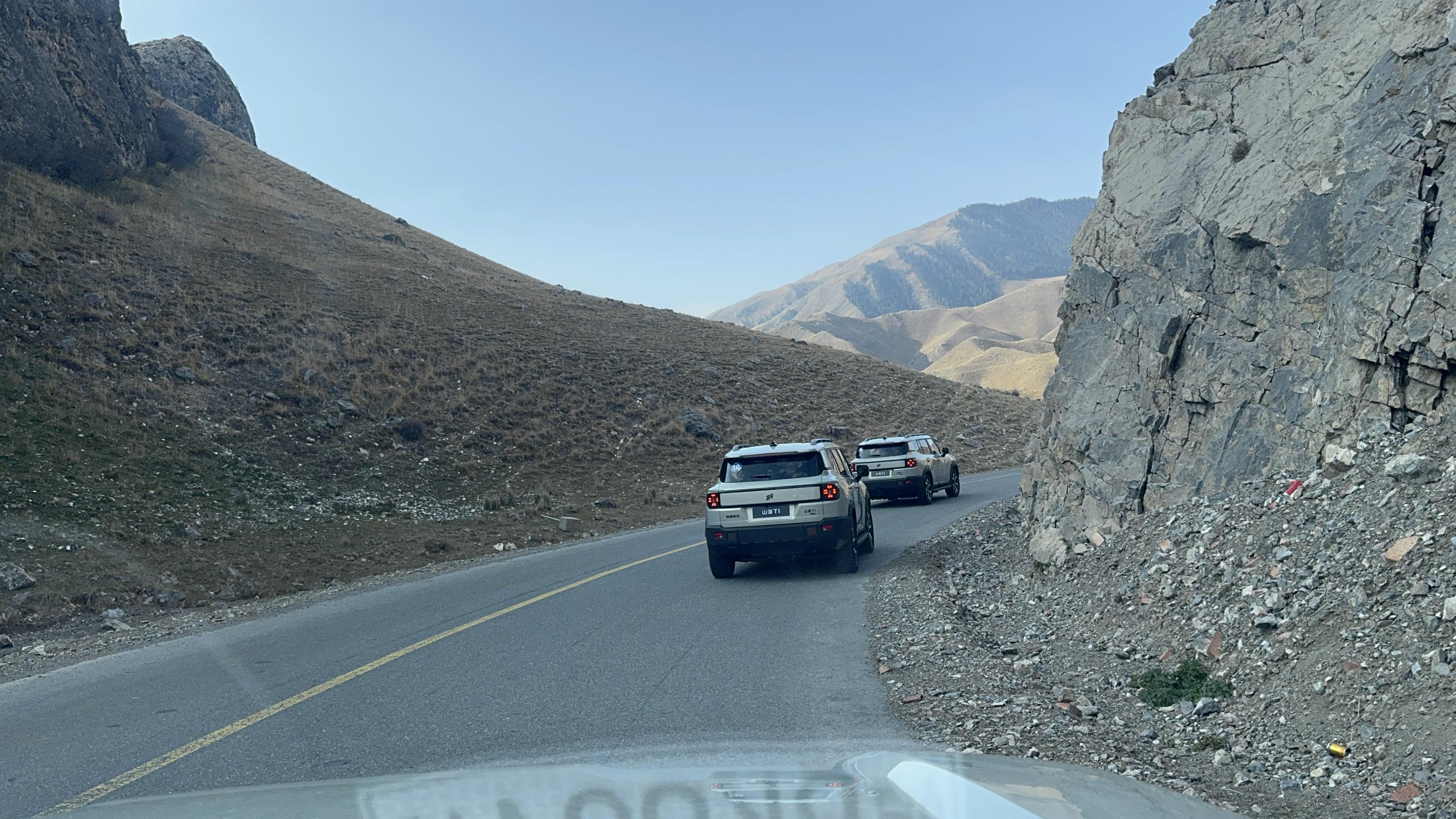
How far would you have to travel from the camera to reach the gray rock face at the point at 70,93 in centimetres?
3450

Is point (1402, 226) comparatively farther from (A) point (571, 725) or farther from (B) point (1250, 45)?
(A) point (571, 725)

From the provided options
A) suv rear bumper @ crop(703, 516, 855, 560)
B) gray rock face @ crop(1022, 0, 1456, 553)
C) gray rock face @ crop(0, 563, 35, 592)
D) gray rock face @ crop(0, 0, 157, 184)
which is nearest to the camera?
gray rock face @ crop(1022, 0, 1456, 553)

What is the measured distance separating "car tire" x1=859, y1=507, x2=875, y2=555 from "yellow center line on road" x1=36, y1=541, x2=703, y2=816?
16.1 feet

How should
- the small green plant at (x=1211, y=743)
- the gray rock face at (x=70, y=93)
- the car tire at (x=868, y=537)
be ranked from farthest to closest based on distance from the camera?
the gray rock face at (x=70, y=93), the car tire at (x=868, y=537), the small green plant at (x=1211, y=743)

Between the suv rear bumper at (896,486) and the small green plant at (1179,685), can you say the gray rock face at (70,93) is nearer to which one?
the suv rear bumper at (896,486)

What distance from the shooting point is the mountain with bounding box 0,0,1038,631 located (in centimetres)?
1630

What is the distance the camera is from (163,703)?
697cm

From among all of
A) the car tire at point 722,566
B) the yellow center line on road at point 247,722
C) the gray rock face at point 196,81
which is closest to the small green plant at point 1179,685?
the yellow center line on road at point 247,722

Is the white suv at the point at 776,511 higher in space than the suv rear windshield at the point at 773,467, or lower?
lower

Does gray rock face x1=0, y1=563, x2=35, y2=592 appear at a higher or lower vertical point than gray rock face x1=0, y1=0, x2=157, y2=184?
lower

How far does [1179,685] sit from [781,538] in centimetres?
632

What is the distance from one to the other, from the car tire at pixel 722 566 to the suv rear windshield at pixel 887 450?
10959mm

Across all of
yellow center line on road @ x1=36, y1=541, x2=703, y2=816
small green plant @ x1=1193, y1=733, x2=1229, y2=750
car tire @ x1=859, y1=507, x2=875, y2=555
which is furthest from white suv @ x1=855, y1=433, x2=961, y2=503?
small green plant @ x1=1193, y1=733, x2=1229, y2=750

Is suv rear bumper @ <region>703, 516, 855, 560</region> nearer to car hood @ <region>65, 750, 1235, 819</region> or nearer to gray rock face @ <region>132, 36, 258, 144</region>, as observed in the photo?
car hood @ <region>65, 750, 1235, 819</region>
